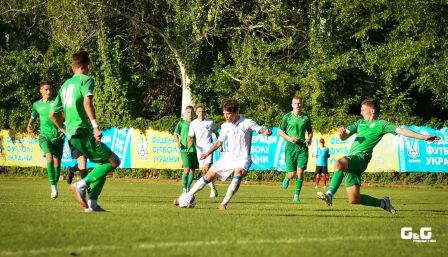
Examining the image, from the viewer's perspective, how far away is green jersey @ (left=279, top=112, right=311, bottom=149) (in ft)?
64.3

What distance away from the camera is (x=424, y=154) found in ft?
96.0

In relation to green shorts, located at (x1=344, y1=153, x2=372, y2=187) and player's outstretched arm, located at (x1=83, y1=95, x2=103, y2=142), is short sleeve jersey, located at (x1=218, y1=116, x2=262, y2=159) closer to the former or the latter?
green shorts, located at (x1=344, y1=153, x2=372, y2=187)

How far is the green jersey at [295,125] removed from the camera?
19.6 m

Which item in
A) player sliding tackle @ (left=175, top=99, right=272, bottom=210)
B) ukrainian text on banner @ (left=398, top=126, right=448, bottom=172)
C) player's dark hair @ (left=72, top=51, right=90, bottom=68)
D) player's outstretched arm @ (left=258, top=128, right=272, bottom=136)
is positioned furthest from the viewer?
ukrainian text on banner @ (left=398, top=126, right=448, bottom=172)

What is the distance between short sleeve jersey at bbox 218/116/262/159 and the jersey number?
2961mm

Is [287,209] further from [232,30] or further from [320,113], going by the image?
[232,30]

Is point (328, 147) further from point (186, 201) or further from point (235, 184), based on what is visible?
point (235, 184)

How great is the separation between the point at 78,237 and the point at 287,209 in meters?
6.46

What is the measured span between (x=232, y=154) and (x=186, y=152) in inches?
250

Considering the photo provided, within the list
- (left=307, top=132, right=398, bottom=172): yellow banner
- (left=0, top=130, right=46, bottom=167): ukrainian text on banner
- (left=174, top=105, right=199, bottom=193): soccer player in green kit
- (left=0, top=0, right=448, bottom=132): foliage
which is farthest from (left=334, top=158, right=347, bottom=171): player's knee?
(left=0, top=130, right=46, bottom=167): ukrainian text on banner

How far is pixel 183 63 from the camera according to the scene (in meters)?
38.8

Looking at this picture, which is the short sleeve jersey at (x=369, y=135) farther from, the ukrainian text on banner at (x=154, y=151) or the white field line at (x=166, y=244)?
the ukrainian text on banner at (x=154, y=151)

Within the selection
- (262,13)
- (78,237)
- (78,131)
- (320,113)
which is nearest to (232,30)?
(262,13)

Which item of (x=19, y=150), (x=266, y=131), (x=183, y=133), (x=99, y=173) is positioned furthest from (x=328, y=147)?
(x=99, y=173)
